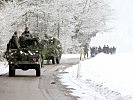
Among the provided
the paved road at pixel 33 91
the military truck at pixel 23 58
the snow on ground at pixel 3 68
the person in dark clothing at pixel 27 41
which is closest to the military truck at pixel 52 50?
the snow on ground at pixel 3 68

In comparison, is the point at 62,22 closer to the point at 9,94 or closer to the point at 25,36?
the point at 25,36

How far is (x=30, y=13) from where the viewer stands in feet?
147

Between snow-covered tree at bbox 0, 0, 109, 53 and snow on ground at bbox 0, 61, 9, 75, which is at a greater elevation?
snow-covered tree at bbox 0, 0, 109, 53

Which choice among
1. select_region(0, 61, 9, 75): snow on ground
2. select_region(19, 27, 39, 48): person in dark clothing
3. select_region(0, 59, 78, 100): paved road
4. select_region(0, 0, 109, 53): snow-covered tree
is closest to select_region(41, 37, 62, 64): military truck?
select_region(0, 0, 109, 53): snow-covered tree

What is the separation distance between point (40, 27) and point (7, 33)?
16144mm

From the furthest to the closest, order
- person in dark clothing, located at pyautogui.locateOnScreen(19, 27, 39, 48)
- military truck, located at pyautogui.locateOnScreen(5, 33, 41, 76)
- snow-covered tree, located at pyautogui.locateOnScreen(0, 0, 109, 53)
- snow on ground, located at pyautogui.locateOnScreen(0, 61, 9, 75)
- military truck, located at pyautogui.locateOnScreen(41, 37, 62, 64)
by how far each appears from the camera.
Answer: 1. snow-covered tree, located at pyautogui.locateOnScreen(0, 0, 109, 53)
2. military truck, located at pyautogui.locateOnScreen(41, 37, 62, 64)
3. snow on ground, located at pyautogui.locateOnScreen(0, 61, 9, 75)
4. person in dark clothing, located at pyautogui.locateOnScreen(19, 27, 39, 48)
5. military truck, located at pyautogui.locateOnScreen(5, 33, 41, 76)

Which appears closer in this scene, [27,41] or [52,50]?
[27,41]

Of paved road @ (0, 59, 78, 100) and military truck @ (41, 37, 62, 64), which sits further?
military truck @ (41, 37, 62, 64)

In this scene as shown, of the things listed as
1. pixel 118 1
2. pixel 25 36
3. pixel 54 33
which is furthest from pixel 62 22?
pixel 118 1

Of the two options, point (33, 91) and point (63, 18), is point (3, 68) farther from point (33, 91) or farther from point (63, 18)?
point (63, 18)

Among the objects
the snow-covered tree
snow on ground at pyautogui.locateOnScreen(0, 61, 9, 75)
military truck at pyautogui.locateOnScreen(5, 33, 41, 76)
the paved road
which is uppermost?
the snow-covered tree

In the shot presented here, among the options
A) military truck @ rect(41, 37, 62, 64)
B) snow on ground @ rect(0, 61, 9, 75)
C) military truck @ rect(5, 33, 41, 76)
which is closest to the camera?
military truck @ rect(5, 33, 41, 76)

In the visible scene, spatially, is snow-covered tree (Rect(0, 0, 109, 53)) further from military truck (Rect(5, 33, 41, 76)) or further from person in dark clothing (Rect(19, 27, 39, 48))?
military truck (Rect(5, 33, 41, 76))

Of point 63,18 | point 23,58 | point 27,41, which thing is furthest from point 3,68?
point 63,18
